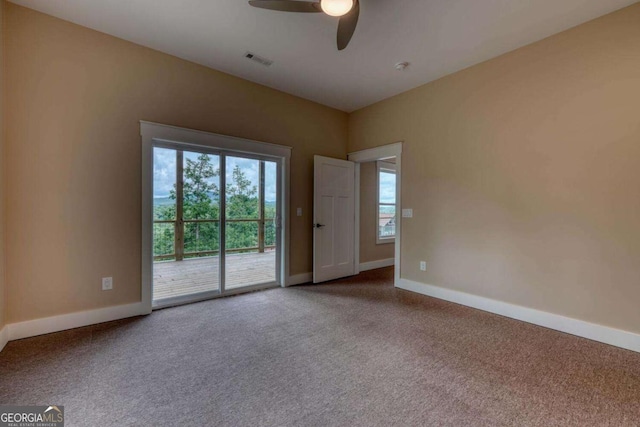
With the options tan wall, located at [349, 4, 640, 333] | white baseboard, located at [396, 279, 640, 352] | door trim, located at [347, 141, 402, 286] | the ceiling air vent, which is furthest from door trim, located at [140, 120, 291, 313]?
white baseboard, located at [396, 279, 640, 352]

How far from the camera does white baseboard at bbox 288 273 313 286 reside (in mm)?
4254

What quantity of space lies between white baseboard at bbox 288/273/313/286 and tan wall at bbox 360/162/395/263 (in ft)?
4.17

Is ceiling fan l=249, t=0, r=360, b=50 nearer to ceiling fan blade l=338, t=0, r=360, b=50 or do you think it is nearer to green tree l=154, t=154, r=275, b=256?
ceiling fan blade l=338, t=0, r=360, b=50

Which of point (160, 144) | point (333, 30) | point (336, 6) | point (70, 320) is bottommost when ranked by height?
point (70, 320)

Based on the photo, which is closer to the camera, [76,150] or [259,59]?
[76,150]

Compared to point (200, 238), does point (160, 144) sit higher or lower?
higher

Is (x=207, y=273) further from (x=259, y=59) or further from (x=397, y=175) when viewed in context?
(x=397, y=175)

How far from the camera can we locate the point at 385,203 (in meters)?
5.85

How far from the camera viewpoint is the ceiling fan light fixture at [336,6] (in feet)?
6.20

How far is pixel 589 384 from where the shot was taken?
1.88 m

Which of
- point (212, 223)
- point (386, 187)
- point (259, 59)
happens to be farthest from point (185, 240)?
point (386, 187)

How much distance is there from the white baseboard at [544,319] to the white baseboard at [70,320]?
11.8 feet

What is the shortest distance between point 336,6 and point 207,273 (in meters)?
3.24

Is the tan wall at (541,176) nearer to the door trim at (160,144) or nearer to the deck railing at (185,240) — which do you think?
the door trim at (160,144)
